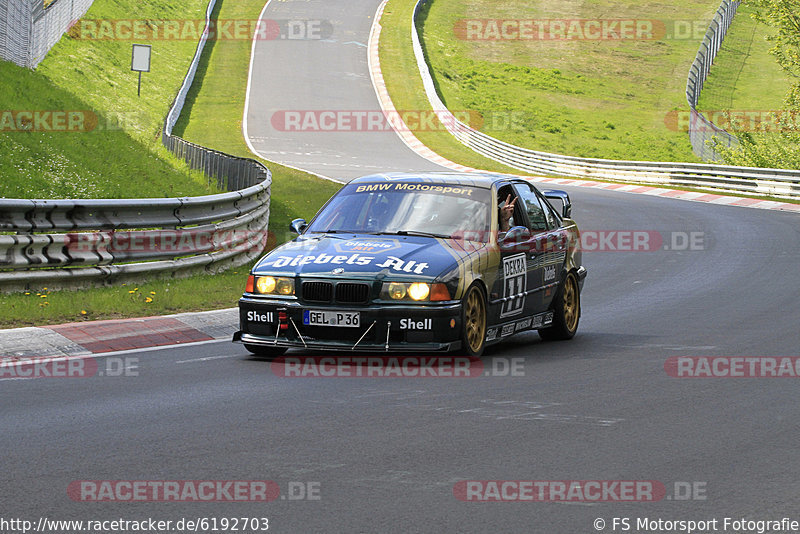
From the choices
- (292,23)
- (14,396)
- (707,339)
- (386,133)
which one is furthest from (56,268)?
(292,23)

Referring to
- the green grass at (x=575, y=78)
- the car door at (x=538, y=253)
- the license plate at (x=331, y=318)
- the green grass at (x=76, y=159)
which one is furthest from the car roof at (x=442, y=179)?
the green grass at (x=575, y=78)

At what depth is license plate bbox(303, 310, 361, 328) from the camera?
931cm

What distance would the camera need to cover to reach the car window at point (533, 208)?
37.6ft

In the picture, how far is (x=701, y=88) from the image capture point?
236ft

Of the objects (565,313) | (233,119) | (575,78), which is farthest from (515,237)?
(575,78)

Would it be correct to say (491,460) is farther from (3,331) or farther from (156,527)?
(3,331)

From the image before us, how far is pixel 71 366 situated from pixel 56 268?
11.1 feet

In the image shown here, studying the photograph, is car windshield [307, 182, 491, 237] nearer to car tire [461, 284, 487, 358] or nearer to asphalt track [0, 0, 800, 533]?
car tire [461, 284, 487, 358]

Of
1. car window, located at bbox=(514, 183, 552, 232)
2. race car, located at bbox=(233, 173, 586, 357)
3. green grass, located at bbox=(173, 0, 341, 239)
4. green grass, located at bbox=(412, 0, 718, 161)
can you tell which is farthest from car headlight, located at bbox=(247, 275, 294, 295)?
green grass, located at bbox=(412, 0, 718, 161)

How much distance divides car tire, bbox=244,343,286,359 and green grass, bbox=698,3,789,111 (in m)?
60.2

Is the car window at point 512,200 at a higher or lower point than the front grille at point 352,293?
higher

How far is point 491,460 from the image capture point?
627cm

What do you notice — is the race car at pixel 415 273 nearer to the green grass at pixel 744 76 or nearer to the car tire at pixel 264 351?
the car tire at pixel 264 351

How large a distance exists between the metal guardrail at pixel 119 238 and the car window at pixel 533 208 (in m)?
4.44
